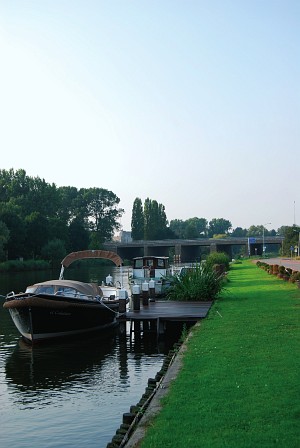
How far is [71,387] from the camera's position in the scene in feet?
49.1

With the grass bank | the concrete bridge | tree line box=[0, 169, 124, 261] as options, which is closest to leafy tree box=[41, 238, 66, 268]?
tree line box=[0, 169, 124, 261]

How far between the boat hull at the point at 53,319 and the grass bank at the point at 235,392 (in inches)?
232

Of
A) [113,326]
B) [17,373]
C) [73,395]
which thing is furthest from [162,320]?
[73,395]

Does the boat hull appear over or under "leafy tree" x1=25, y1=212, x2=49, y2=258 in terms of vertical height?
under

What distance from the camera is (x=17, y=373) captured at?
1706cm

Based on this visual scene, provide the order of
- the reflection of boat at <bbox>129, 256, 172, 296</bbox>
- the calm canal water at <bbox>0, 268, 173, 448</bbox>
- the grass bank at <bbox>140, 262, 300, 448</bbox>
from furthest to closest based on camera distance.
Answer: the reflection of boat at <bbox>129, 256, 172, 296</bbox>
the calm canal water at <bbox>0, 268, 173, 448</bbox>
the grass bank at <bbox>140, 262, 300, 448</bbox>

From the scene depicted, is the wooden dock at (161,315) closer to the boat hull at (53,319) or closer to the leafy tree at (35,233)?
the boat hull at (53,319)

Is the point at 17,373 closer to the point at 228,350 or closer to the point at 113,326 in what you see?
the point at 228,350

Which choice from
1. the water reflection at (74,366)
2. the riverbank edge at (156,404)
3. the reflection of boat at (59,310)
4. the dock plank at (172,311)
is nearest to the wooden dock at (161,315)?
the dock plank at (172,311)

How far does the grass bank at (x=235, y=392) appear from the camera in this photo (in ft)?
26.5

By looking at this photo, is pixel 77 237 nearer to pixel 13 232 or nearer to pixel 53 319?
pixel 13 232

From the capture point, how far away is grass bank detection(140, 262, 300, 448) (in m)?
8.08

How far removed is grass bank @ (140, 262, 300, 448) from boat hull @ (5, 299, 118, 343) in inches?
232

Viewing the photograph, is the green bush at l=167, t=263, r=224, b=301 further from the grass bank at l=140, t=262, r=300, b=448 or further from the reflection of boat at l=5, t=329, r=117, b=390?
the grass bank at l=140, t=262, r=300, b=448
